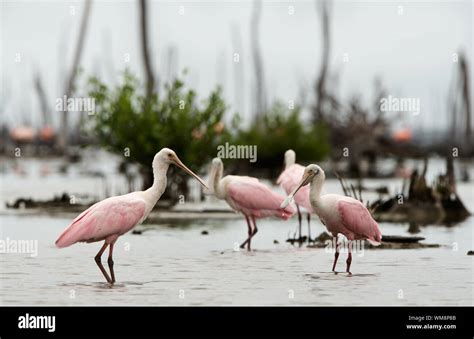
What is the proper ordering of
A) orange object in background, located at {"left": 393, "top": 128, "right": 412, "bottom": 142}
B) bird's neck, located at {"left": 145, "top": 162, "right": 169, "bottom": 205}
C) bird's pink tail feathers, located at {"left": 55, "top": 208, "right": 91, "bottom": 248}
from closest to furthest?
bird's pink tail feathers, located at {"left": 55, "top": 208, "right": 91, "bottom": 248}, bird's neck, located at {"left": 145, "top": 162, "right": 169, "bottom": 205}, orange object in background, located at {"left": 393, "top": 128, "right": 412, "bottom": 142}

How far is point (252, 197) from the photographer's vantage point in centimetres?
1567

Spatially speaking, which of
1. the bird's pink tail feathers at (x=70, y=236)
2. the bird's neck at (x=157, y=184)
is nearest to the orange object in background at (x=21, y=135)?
the bird's neck at (x=157, y=184)

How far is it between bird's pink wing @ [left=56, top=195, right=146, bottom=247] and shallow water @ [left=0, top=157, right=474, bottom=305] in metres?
0.54

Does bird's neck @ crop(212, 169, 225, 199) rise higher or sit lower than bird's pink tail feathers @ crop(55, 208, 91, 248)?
higher

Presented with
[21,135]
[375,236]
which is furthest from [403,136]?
[375,236]

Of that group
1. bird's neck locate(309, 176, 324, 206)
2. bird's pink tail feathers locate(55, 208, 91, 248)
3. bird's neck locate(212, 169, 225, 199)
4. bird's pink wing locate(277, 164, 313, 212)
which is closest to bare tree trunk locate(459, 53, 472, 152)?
bird's pink wing locate(277, 164, 313, 212)

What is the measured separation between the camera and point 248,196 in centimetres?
1564

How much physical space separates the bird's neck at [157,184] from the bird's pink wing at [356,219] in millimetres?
1995

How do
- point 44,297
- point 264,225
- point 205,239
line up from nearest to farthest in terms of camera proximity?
1. point 44,297
2. point 205,239
3. point 264,225

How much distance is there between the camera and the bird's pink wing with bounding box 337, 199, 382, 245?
12.8 metres

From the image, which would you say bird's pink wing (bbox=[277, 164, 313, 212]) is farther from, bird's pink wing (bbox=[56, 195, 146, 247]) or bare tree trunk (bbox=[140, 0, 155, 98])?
bare tree trunk (bbox=[140, 0, 155, 98])
